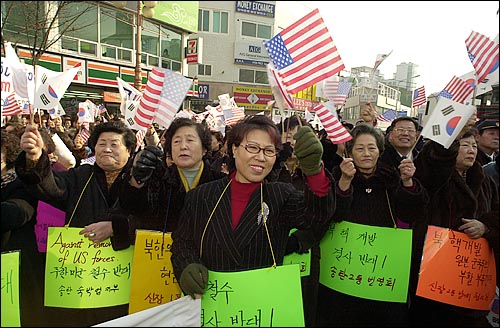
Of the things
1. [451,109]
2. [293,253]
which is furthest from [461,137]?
[293,253]

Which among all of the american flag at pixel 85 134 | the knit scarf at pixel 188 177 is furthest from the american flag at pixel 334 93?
the american flag at pixel 85 134

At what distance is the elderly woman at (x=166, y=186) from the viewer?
2293 mm

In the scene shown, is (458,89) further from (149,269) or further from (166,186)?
(149,269)

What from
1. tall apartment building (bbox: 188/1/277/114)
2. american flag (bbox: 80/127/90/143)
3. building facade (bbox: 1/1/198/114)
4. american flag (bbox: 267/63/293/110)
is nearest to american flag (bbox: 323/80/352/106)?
tall apartment building (bbox: 188/1/277/114)

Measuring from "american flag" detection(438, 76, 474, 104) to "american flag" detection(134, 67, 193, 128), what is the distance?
2.43 meters

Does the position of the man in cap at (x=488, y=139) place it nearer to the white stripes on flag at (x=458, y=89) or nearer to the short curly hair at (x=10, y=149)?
the white stripes on flag at (x=458, y=89)

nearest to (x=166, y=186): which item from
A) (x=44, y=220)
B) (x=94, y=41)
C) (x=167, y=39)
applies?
(x=44, y=220)

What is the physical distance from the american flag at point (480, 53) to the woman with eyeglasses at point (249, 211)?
1.91 m

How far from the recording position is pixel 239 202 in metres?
1.94

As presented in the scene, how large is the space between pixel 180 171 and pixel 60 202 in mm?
766

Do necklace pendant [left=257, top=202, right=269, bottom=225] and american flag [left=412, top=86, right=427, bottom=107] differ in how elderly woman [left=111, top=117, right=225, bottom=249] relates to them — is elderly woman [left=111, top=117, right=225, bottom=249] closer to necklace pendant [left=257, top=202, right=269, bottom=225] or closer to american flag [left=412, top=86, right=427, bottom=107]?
necklace pendant [left=257, top=202, right=269, bottom=225]

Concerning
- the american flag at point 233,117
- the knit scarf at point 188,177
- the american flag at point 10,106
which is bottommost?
the knit scarf at point 188,177

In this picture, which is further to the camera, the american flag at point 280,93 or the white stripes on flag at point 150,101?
the white stripes on flag at point 150,101

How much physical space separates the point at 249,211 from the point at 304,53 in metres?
1.33
